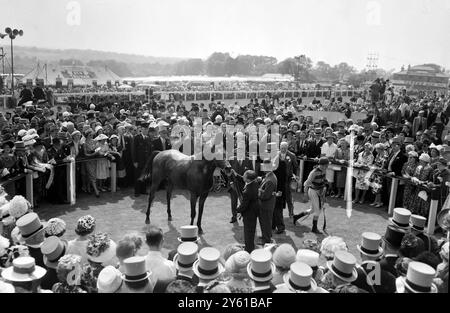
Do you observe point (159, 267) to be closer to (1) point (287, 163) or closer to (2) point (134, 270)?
(2) point (134, 270)

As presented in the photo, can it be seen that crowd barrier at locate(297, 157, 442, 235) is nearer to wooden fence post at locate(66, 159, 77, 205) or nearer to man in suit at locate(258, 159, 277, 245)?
man in suit at locate(258, 159, 277, 245)

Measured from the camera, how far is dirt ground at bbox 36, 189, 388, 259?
8516 millimetres

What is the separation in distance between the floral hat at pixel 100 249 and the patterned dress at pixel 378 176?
811 cm

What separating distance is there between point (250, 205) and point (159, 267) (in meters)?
3.21

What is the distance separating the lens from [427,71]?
100 metres

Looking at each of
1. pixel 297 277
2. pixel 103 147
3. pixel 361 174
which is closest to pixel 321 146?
pixel 361 174

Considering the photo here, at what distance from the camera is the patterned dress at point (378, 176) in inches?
415

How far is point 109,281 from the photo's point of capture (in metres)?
3.56

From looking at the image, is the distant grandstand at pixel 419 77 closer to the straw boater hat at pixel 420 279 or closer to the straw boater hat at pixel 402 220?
the straw boater hat at pixel 402 220

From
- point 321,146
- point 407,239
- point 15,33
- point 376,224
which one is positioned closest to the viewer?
point 407,239

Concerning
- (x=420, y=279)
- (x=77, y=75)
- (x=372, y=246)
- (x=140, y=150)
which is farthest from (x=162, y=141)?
(x=77, y=75)

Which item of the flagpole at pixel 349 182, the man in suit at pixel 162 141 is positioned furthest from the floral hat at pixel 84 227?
the flagpole at pixel 349 182
